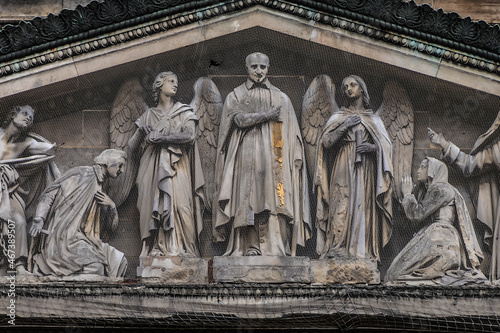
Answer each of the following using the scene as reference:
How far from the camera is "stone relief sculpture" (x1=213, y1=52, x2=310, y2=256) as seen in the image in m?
13.2

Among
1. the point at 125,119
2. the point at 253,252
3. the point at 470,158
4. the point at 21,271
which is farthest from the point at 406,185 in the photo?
the point at 21,271

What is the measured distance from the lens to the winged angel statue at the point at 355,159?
1328 cm

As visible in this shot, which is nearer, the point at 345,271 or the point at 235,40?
the point at 345,271

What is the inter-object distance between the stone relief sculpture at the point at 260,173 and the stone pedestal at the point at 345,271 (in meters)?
0.29

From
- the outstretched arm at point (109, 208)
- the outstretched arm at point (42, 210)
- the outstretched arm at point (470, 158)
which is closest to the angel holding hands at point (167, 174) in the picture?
the outstretched arm at point (109, 208)

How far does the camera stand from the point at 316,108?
13.8 metres

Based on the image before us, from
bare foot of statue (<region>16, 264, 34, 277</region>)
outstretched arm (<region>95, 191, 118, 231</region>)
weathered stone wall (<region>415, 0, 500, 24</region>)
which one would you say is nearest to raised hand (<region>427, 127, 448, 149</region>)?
weathered stone wall (<region>415, 0, 500, 24</region>)

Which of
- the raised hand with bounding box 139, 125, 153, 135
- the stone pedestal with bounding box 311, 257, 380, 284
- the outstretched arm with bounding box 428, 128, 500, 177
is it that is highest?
the raised hand with bounding box 139, 125, 153, 135

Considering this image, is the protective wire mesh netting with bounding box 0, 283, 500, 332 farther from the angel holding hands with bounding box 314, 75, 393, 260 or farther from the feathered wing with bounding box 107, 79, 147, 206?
the feathered wing with bounding box 107, 79, 147, 206

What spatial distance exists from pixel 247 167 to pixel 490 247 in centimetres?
241

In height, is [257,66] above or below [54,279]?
above

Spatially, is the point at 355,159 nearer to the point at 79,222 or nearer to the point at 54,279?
the point at 79,222

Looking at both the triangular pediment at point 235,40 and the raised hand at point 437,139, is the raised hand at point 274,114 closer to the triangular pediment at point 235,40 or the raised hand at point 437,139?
the triangular pediment at point 235,40

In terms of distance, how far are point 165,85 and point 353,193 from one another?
6.90 feet
